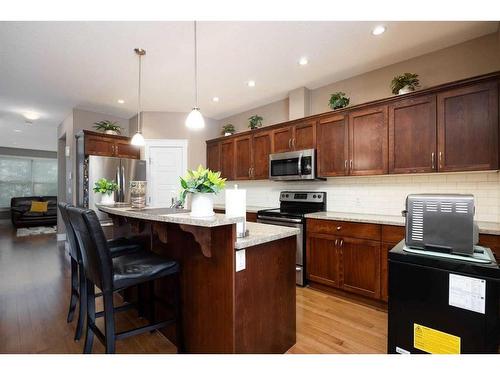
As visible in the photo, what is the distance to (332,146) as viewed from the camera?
3.15 m

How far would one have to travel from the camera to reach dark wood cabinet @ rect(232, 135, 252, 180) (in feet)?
13.6

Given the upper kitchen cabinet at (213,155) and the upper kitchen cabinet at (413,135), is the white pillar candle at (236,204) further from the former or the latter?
the upper kitchen cabinet at (213,155)

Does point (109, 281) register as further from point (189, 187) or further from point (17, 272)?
point (17, 272)

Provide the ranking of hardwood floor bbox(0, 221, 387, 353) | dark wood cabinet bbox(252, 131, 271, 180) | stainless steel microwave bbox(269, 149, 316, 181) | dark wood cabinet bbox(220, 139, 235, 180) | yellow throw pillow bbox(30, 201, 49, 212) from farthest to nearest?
yellow throw pillow bbox(30, 201, 49, 212) < dark wood cabinet bbox(220, 139, 235, 180) < dark wood cabinet bbox(252, 131, 271, 180) < stainless steel microwave bbox(269, 149, 316, 181) < hardwood floor bbox(0, 221, 387, 353)

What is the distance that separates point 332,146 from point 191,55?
202cm

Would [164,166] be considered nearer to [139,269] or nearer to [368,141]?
[139,269]

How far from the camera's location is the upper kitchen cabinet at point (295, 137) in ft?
11.0

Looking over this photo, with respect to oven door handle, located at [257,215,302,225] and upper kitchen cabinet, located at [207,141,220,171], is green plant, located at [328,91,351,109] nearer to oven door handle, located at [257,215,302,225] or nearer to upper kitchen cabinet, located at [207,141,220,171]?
oven door handle, located at [257,215,302,225]

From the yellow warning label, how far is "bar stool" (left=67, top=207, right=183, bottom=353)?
4.83 ft

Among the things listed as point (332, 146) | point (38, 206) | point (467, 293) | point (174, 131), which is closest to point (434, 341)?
point (467, 293)

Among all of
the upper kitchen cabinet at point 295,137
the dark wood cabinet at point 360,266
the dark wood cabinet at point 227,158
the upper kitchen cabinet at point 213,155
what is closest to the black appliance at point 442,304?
the dark wood cabinet at point 360,266

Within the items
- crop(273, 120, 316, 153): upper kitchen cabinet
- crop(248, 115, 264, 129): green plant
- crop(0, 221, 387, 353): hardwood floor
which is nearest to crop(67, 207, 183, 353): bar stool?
crop(0, 221, 387, 353): hardwood floor
